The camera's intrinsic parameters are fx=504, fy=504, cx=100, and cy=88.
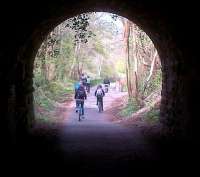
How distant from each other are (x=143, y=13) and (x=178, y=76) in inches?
83.1

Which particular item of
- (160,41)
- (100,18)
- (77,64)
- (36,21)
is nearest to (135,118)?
(160,41)

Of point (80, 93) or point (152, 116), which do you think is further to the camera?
point (80, 93)

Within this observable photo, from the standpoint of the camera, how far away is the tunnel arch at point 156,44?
545 inches

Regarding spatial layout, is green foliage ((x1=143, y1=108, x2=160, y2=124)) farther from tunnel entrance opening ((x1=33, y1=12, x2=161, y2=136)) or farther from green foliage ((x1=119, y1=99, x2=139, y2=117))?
green foliage ((x1=119, y1=99, x2=139, y2=117))

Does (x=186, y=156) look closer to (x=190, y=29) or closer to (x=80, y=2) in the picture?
(x=190, y=29)

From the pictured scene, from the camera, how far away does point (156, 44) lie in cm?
1752

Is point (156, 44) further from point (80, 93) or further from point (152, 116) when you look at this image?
point (80, 93)

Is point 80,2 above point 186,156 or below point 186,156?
above

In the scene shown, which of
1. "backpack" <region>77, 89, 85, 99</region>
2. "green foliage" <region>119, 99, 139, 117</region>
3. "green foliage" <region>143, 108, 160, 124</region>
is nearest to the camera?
"green foliage" <region>143, 108, 160, 124</region>

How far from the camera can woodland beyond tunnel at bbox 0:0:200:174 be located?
11.9m

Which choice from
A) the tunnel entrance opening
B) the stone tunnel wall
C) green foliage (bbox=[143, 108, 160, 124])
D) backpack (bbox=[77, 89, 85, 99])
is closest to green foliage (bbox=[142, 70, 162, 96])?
the tunnel entrance opening

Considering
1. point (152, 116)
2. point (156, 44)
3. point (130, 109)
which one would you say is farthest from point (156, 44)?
point (130, 109)

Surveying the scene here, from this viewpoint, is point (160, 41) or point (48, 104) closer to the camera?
point (160, 41)

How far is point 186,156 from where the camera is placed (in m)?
11.3
